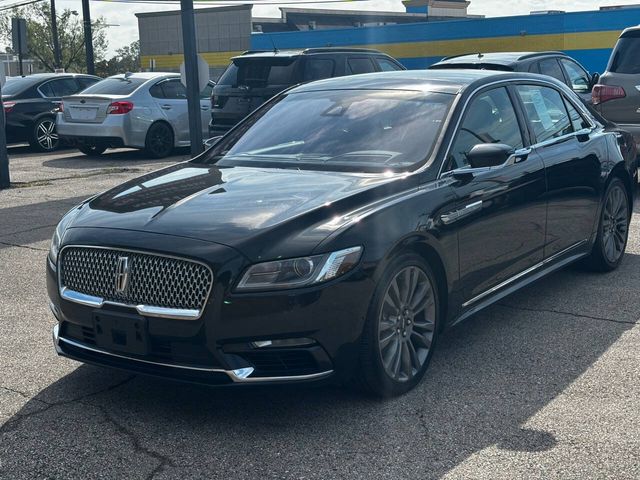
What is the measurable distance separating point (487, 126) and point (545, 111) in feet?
3.20

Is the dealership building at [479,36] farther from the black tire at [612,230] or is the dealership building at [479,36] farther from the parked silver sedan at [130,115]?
the black tire at [612,230]

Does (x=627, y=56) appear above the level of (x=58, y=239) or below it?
above

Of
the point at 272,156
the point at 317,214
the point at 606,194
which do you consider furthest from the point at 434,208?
the point at 606,194

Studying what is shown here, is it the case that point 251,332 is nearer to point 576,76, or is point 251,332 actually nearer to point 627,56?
point 627,56

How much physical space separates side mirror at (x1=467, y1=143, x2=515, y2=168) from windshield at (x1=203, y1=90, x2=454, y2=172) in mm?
236

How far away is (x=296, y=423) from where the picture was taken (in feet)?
14.1

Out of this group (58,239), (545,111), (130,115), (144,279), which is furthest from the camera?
(130,115)

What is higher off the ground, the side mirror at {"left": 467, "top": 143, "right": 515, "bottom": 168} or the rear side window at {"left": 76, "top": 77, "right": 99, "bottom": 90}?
the rear side window at {"left": 76, "top": 77, "right": 99, "bottom": 90}

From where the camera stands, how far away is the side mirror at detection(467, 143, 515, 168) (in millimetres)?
5105

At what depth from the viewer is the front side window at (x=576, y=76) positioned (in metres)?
13.2

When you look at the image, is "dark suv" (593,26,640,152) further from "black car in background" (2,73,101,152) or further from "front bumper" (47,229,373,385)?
"black car in background" (2,73,101,152)

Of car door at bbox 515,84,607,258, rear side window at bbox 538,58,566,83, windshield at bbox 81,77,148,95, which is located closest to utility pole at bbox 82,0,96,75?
windshield at bbox 81,77,148,95

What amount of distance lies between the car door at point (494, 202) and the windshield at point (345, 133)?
215mm

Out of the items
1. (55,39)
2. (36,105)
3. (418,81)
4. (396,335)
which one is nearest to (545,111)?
(418,81)
